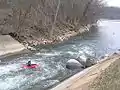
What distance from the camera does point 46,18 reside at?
177 feet

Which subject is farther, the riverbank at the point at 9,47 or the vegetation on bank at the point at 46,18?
the vegetation on bank at the point at 46,18

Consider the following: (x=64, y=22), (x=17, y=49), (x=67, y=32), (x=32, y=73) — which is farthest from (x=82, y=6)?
(x=32, y=73)

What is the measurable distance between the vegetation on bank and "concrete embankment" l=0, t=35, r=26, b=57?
216 cm

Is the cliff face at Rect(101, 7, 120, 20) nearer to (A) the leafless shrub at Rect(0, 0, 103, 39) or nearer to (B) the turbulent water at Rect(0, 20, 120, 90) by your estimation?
(A) the leafless shrub at Rect(0, 0, 103, 39)

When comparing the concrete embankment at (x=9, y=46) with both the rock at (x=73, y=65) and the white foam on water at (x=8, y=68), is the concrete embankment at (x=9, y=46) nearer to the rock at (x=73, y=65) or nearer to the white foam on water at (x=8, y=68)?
the white foam on water at (x=8, y=68)

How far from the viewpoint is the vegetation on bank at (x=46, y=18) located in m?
44.2

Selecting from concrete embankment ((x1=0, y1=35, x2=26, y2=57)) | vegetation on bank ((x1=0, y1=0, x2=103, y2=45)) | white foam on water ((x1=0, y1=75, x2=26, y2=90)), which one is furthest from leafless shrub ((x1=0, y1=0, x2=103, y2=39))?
white foam on water ((x1=0, y1=75, x2=26, y2=90))

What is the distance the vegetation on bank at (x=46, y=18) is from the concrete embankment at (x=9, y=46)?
7.08 feet

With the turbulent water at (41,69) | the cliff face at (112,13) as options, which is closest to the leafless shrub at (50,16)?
the turbulent water at (41,69)

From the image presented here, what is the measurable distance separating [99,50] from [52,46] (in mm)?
5693

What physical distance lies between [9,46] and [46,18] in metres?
17.8

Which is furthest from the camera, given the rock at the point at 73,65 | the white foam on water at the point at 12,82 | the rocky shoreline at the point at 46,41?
the rocky shoreline at the point at 46,41

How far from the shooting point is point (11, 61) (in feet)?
102

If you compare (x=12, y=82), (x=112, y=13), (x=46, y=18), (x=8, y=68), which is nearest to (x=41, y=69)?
(x=8, y=68)
